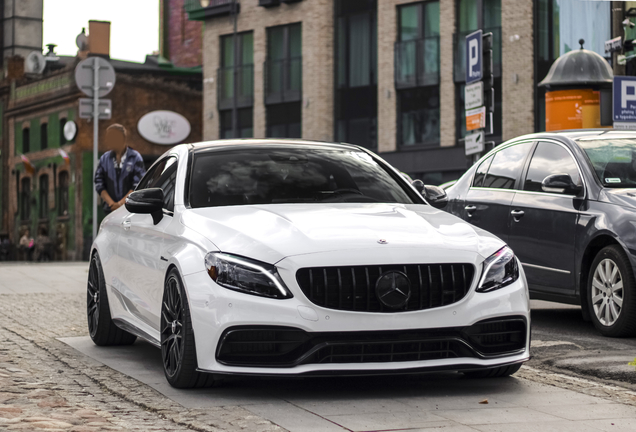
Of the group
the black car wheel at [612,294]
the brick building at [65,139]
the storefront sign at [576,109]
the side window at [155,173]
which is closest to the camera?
the side window at [155,173]

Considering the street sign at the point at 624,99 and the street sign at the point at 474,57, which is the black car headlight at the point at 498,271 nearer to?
the street sign at the point at 624,99

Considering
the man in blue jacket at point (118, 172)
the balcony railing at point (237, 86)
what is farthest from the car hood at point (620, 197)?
the balcony railing at point (237, 86)

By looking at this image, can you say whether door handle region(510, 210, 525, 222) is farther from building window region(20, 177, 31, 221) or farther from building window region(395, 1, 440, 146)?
building window region(20, 177, 31, 221)

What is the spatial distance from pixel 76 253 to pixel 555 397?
43.6m

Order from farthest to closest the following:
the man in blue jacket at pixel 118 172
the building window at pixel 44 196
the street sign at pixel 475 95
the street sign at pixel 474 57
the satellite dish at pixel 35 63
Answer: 1. the satellite dish at pixel 35 63
2. the building window at pixel 44 196
3. the street sign at pixel 474 57
4. the street sign at pixel 475 95
5. the man in blue jacket at pixel 118 172

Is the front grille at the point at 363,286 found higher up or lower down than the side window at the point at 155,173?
lower down

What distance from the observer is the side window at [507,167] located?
10.0 m

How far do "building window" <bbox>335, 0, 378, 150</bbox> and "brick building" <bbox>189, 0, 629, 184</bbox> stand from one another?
47 mm

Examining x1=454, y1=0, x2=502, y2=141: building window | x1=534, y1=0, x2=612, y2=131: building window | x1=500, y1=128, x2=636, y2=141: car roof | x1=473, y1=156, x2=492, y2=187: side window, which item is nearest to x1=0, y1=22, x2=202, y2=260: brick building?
x1=454, y1=0, x2=502, y2=141: building window

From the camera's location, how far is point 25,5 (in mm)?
68062

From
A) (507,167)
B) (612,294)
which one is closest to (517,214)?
(507,167)

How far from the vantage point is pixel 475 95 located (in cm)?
1764

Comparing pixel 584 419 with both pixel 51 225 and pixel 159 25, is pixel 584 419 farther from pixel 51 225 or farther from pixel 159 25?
pixel 159 25

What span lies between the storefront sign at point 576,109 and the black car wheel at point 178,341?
15.9 metres
